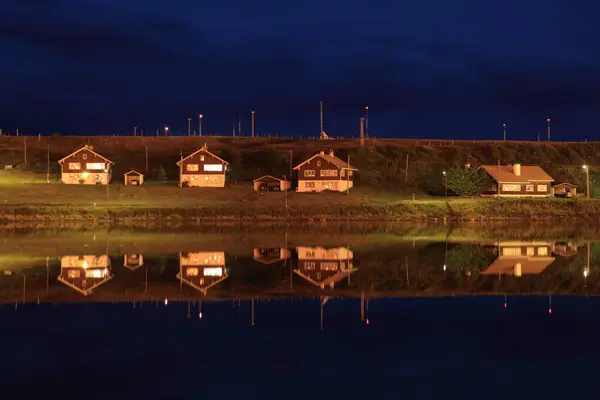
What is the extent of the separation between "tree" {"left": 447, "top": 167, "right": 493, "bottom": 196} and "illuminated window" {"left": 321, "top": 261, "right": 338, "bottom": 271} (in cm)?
5058

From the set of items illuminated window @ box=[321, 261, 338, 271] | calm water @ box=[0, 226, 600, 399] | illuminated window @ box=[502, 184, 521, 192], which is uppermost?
illuminated window @ box=[502, 184, 521, 192]

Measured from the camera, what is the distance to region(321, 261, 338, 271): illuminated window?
3159 cm

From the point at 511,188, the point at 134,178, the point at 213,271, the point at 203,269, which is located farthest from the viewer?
the point at 134,178

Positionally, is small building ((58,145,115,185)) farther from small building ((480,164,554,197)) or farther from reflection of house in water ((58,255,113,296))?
reflection of house in water ((58,255,113,296))

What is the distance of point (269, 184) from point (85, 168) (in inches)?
938

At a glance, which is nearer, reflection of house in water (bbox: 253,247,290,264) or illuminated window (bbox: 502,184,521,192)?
reflection of house in water (bbox: 253,247,290,264)

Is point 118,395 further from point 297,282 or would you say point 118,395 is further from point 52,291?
point 297,282

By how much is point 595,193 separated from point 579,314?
76.0 meters

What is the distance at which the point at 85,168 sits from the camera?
89.2m

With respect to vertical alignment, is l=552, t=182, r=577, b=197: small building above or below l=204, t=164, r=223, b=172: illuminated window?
below

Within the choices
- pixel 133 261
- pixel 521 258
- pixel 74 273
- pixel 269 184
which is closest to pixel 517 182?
pixel 269 184

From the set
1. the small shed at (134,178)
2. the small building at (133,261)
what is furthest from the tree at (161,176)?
the small building at (133,261)

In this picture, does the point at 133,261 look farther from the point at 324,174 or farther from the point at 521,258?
the point at 324,174

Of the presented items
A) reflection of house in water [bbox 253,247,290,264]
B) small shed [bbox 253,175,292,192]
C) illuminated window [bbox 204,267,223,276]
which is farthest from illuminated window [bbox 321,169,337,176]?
illuminated window [bbox 204,267,223,276]
